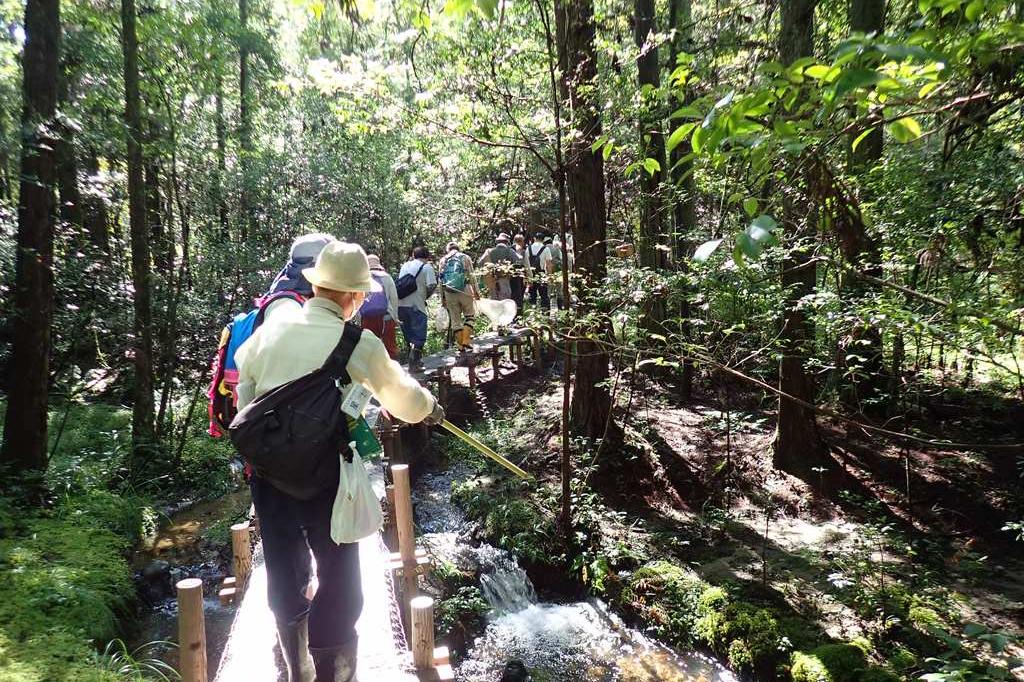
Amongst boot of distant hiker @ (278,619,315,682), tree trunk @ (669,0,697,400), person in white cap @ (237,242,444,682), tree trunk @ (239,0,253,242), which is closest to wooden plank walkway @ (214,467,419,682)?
boot of distant hiker @ (278,619,315,682)

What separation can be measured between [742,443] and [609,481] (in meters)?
2.09

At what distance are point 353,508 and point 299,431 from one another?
0.42 meters

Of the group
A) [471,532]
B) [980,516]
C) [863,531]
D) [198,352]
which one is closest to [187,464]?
[198,352]

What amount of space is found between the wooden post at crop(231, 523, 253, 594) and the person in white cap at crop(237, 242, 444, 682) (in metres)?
2.42

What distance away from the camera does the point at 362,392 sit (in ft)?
8.77

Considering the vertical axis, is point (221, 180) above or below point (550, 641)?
above

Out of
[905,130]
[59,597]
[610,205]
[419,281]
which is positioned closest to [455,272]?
[419,281]

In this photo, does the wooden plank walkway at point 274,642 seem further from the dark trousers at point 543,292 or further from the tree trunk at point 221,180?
the dark trousers at point 543,292

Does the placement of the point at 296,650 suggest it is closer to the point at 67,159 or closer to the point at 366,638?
the point at 366,638

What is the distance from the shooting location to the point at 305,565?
2877 millimetres

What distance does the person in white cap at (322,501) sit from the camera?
2.64 meters

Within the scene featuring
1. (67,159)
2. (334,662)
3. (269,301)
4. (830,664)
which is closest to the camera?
(334,662)

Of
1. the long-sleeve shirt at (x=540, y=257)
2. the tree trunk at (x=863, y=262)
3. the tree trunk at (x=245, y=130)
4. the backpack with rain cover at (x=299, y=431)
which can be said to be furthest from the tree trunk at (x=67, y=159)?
the tree trunk at (x=863, y=262)

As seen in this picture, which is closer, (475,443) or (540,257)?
(475,443)
